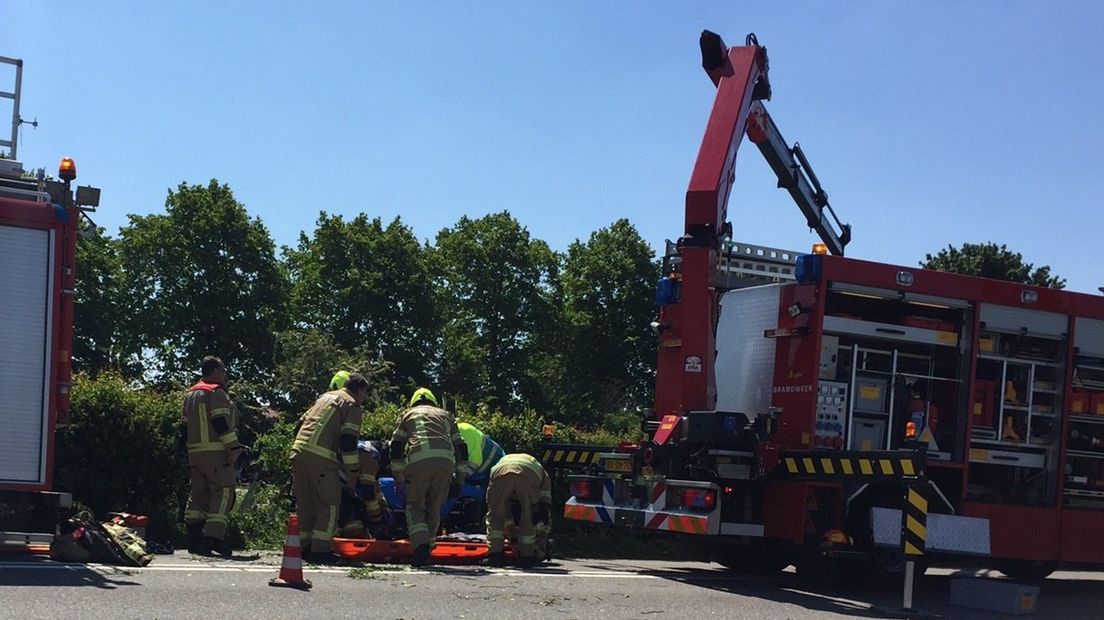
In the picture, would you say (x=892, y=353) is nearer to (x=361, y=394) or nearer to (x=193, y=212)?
(x=361, y=394)

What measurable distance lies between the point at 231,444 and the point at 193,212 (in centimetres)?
3553

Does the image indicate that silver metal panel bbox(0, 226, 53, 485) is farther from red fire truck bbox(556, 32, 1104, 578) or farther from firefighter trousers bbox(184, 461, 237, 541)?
red fire truck bbox(556, 32, 1104, 578)

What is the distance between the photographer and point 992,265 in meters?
46.4

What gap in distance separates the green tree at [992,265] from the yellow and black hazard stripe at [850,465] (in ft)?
120

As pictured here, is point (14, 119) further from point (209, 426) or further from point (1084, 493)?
point (1084, 493)

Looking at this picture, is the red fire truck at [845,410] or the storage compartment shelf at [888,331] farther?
the storage compartment shelf at [888,331]

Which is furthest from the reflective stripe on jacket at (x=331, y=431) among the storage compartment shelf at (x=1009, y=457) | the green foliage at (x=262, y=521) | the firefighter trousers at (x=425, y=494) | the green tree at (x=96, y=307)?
the green tree at (x=96, y=307)

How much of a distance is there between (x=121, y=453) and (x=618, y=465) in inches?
199

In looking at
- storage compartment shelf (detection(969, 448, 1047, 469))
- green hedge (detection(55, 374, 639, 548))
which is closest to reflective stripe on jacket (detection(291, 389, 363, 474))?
green hedge (detection(55, 374, 639, 548))

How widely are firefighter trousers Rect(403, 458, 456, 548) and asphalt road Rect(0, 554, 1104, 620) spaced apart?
43 cm

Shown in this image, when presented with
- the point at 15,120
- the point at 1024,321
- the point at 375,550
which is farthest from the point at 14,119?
the point at 1024,321

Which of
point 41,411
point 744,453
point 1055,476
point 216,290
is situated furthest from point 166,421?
point 216,290

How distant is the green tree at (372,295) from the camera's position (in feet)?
155

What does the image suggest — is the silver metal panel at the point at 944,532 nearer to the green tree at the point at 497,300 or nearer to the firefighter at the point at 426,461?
the firefighter at the point at 426,461
